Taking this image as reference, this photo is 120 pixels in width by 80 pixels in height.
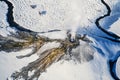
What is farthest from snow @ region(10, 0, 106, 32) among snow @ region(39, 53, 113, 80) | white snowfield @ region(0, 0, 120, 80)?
snow @ region(39, 53, 113, 80)

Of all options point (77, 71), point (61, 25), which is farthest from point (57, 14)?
point (77, 71)

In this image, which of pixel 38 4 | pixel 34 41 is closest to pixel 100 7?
pixel 38 4

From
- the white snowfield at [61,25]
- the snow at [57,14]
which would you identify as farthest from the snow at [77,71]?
the snow at [57,14]

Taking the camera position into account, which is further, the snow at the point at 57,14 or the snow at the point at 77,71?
the snow at the point at 57,14

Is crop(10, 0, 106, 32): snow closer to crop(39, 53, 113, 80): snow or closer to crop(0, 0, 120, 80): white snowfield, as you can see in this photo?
crop(0, 0, 120, 80): white snowfield

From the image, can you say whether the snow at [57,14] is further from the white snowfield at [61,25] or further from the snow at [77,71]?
the snow at [77,71]

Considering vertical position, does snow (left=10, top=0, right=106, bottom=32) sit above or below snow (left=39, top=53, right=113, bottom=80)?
above

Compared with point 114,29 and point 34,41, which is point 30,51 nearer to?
point 34,41

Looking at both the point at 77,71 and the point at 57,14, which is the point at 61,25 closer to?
the point at 57,14

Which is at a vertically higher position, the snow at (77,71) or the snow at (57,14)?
the snow at (57,14)
